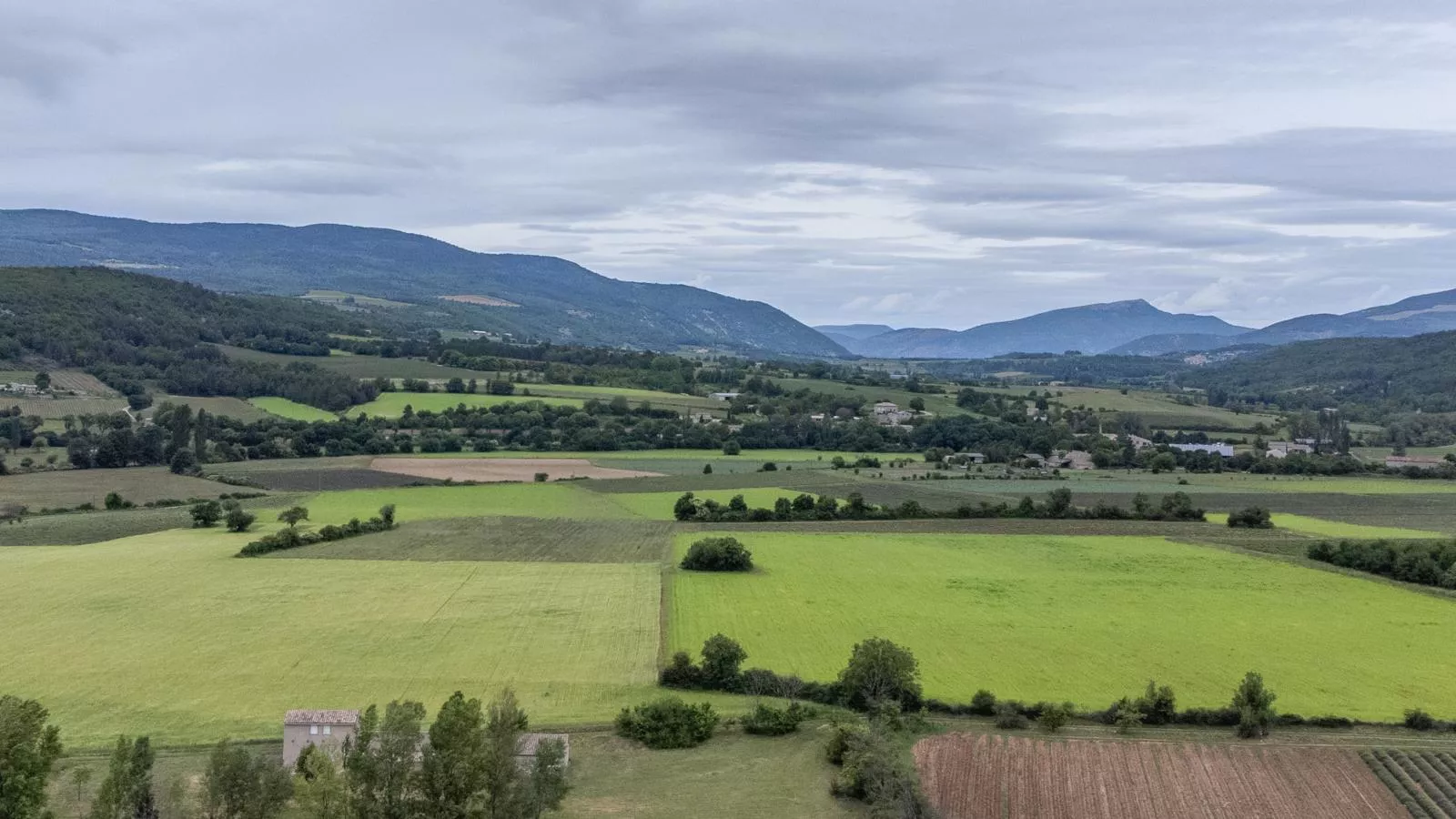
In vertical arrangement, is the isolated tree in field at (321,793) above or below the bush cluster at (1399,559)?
below

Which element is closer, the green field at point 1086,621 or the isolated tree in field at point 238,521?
the green field at point 1086,621

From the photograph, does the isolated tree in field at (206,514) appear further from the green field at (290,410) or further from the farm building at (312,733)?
the green field at (290,410)

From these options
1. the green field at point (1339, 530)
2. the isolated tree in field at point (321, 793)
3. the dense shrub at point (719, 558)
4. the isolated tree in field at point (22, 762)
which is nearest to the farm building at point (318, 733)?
the isolated tree in field at point (321, 793)

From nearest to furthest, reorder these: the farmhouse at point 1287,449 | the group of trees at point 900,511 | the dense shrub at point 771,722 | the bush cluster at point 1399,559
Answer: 1. the dense shrub at point 771,722
2. the bush cluster at point 1399,559
3. the group of trees at point 900,511
4. the farmhouse at point 1287,449

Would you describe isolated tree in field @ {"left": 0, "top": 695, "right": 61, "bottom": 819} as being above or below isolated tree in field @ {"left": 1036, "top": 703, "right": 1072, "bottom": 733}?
above

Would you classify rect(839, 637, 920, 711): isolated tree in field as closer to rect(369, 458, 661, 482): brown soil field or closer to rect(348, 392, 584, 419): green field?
rect(369, 458, 661, 482): brown soil field

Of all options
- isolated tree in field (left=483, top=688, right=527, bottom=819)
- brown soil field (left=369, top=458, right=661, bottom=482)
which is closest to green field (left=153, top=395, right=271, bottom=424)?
brown soil field (left=369, top=458, right=661, bottom=482)
